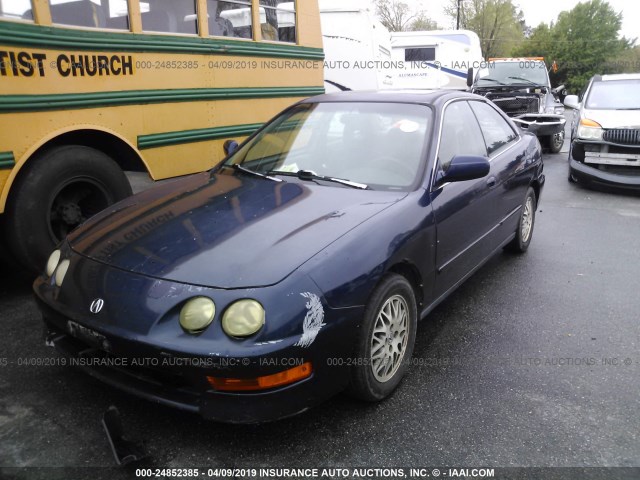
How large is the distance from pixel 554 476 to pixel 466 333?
1.35 m

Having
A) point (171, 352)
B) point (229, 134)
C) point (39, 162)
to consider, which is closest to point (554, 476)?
point (171, 352)

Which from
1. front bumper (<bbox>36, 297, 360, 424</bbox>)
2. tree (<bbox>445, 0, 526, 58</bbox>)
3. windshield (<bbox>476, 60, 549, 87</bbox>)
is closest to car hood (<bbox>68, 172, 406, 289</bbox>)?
front bumper (<bbox>36, 297, 360, 424</bbox>)

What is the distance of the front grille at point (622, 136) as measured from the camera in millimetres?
7523

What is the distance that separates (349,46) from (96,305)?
9.75 metres

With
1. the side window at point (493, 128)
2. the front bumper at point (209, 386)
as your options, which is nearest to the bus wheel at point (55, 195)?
the front bumper at point (209, 386)

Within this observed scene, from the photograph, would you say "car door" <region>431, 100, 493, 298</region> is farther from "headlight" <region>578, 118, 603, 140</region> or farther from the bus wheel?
"headlight" <region>578, 118, 603, 140</region>

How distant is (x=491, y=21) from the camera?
54.4 m

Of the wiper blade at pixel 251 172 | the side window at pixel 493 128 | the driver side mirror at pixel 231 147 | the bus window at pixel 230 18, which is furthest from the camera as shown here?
the bus window at pixel 230 18

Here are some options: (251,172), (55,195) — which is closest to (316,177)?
(251,172)

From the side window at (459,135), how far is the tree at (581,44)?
5075 centimetres

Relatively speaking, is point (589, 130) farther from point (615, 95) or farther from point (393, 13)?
point (393, 13)

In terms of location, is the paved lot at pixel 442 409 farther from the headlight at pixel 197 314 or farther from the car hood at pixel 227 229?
the car hood at pixel 227 229

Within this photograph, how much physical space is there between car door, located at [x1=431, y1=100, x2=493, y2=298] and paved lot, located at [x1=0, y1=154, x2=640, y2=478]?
0.42 metres

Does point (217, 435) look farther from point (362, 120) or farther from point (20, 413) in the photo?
point (362, 120)
